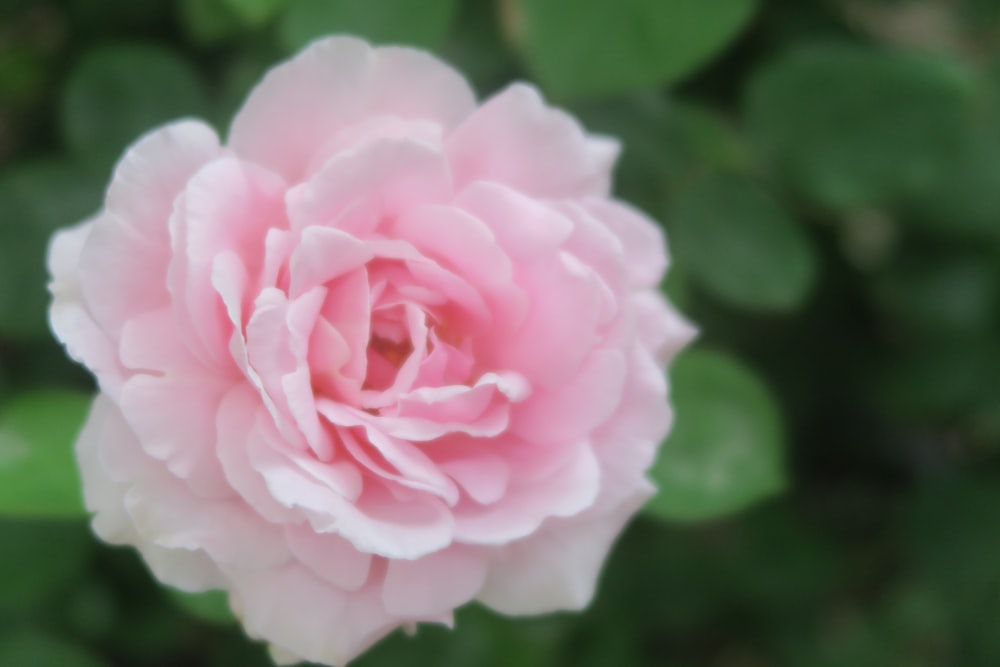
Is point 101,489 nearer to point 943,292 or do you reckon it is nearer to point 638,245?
point 638,245

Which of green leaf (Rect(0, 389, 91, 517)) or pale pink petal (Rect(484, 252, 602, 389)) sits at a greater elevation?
pale pink petal (Rect(484, 252, 602, 389))

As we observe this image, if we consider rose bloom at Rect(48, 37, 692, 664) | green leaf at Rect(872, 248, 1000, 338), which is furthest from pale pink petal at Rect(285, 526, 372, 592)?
green leaf at Rect(872, 248, 1000, 338)

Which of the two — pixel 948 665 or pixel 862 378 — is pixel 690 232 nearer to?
pixel 862 378

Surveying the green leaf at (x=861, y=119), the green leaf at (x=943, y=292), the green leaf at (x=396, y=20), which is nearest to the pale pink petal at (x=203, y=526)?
the green leaf at (x=396, y=20)

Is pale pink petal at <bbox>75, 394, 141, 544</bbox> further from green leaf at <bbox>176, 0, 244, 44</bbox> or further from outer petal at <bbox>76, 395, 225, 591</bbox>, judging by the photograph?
green leaf at <bbox>176, 0, 244, 44</bbox>

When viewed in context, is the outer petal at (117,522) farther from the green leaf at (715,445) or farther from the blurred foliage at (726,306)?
the green leaf at (715,445)

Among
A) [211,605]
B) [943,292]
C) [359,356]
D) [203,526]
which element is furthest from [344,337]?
[943,292]
